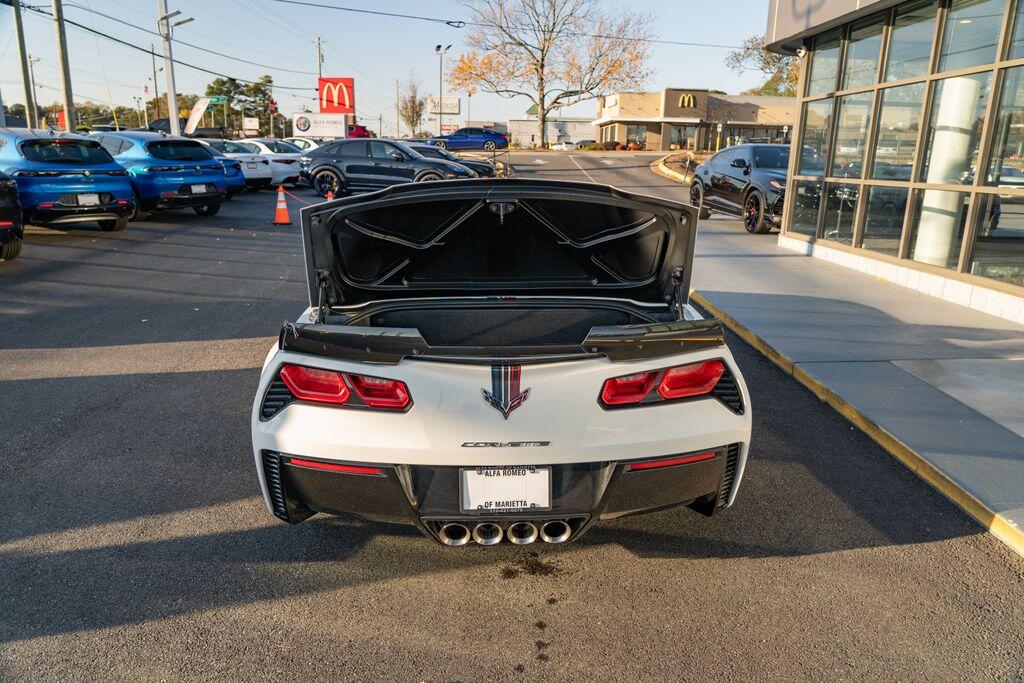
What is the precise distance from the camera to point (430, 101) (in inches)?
3477

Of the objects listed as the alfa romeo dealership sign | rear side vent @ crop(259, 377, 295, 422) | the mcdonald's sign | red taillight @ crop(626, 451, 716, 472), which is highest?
the mcdonald's sign

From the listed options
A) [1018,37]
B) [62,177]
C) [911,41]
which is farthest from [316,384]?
[62,177]

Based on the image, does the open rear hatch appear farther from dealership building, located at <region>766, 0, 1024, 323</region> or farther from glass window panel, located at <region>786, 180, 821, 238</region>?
glass window panel, located at <region>786, 180, 821, 238</region>

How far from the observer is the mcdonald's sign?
42406 millimetres

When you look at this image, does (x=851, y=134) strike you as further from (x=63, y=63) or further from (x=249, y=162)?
(x=63, y=63)

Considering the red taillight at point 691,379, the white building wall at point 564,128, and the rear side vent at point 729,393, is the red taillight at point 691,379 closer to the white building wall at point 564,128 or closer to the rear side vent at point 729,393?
the rear side vent at point 729,393

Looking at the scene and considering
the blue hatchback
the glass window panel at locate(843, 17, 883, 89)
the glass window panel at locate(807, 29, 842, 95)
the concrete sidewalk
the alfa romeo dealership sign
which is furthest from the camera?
the blue hatchback

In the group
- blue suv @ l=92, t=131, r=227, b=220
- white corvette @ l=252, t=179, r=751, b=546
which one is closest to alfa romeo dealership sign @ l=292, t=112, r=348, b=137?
blue suv @ l=92, t=131, r=227, b=220

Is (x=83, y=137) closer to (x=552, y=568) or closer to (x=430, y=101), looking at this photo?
(x=552, y=568)

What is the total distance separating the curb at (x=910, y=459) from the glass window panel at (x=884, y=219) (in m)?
4.21

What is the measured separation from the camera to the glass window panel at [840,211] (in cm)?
1050

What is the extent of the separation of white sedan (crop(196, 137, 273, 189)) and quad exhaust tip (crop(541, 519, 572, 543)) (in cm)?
2165

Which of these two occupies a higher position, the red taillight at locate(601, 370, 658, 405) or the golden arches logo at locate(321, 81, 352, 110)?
the golden arches logo at locate(321, 81, 352, 110)

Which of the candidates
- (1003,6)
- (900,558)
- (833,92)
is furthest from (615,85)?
(900,558)
